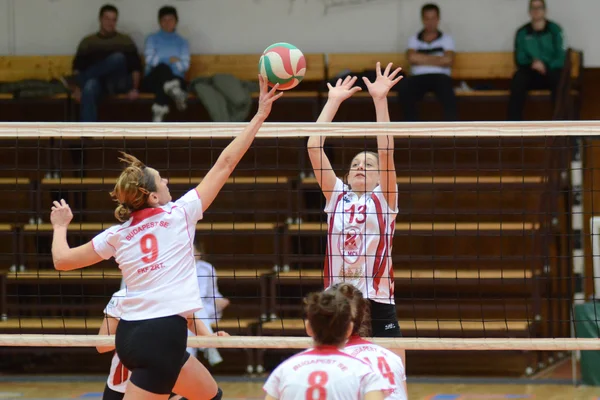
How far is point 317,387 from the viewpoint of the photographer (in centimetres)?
372

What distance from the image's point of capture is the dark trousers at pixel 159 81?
36.8 feet

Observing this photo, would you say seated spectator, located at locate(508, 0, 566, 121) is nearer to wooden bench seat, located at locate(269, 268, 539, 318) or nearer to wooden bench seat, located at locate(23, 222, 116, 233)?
wooden bench seat, located at locate(269, 268, 539, 318)

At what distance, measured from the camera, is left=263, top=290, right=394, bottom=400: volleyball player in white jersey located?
3.73m

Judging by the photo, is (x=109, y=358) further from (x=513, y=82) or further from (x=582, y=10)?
(x=582, y=10)

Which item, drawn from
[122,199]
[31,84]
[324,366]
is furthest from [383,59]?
[324,366]

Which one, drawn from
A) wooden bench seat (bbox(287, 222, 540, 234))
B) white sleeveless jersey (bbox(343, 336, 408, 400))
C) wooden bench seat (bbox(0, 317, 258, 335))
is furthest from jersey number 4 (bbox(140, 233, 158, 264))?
wooden bench seat (bbox(287, 222, 540, 234))

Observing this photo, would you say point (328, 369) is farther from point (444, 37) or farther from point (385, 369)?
point (444, 37)

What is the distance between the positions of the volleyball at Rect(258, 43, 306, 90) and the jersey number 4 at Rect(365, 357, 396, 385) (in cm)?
211

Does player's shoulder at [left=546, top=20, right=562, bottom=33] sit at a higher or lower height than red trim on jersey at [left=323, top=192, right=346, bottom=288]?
higher

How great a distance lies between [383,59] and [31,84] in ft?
14.1

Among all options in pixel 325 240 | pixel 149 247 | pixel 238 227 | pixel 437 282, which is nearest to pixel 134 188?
pixel 149 247

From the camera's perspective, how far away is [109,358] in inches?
442

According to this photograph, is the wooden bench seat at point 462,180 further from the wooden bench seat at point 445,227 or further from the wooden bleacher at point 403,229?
the wooden bench seat at point 445,227

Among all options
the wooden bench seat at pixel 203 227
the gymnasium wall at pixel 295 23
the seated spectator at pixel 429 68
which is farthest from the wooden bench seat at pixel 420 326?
the gymnasium wall at pixel 295 23
